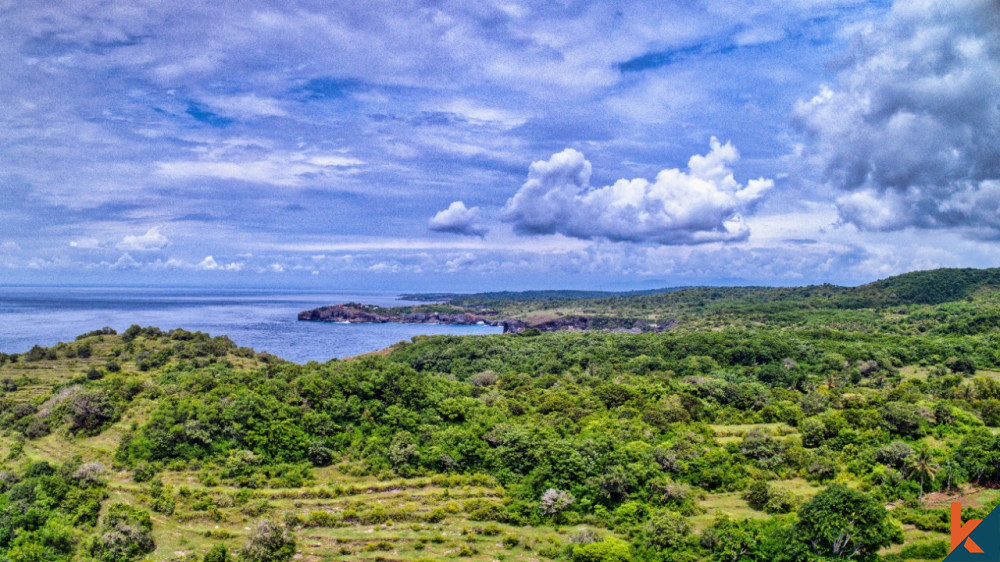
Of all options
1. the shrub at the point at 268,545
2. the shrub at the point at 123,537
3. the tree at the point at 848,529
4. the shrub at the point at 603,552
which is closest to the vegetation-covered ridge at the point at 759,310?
the tree at the point at 848,529

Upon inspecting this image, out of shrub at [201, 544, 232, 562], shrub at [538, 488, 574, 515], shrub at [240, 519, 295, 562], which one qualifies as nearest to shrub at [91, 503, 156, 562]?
shrub at [201, 544, 232, 562]

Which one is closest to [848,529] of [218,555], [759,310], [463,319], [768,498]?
[768,498]

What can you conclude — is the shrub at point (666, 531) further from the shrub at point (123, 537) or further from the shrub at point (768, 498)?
the shrub at point (123, 537)

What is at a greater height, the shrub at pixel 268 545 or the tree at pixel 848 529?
the tree at pixel 848 529

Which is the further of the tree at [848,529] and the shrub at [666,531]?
the shrub at [666,531]

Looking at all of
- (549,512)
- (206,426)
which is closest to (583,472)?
(549,512)

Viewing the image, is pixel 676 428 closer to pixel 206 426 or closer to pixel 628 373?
pixel 628 373

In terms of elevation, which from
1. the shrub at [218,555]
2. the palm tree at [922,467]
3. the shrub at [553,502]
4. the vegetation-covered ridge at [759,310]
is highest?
the vegetation-covered ridge at [759,310]

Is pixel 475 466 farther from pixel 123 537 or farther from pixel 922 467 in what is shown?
pixel 922 467

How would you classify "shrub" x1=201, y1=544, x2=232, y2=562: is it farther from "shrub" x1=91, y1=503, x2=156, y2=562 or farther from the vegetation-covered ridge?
the vegetation-covered ridge
